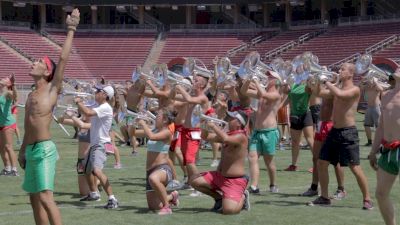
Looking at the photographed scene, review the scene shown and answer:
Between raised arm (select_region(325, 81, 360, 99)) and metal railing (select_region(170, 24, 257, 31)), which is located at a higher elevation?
raised arm (select_region(325, 81, 360, 99))

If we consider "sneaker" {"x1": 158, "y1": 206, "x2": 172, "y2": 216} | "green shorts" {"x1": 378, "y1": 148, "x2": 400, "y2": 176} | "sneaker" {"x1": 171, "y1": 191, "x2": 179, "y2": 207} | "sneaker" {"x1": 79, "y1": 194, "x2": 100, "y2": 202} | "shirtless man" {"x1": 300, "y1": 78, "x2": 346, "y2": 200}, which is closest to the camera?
"green shorts" {"x1": 378, "y1": 148, "x2": 400, "y2": 176}

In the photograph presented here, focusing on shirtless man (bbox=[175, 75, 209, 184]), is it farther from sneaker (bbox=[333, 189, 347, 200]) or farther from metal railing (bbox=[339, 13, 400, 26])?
metal railing (bbox=[339, 13, 400, 26])

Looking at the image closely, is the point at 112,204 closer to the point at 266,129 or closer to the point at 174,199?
the point at 174,199

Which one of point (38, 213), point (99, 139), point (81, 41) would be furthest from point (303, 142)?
point (81, 41)

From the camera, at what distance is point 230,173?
9.76m

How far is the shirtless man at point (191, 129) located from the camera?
440 inches

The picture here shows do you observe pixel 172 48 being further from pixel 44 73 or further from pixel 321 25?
pixel 44 73

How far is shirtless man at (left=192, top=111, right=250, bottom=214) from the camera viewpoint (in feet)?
31.6

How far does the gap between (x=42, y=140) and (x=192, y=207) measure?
2.94 m

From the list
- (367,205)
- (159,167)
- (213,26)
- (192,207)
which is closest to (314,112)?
(367,205)

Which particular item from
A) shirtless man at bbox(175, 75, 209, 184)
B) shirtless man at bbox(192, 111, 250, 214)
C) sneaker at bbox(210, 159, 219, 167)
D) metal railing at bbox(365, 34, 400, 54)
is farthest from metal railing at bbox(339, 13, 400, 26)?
shirtless man at bbox(192, 111, 250, 214)

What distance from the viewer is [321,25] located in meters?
49.8

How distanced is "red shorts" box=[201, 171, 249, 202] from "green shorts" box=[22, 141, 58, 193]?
262cm

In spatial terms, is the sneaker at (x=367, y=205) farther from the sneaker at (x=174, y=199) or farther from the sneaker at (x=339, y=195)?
the sneaker at (x=174, y=199)
